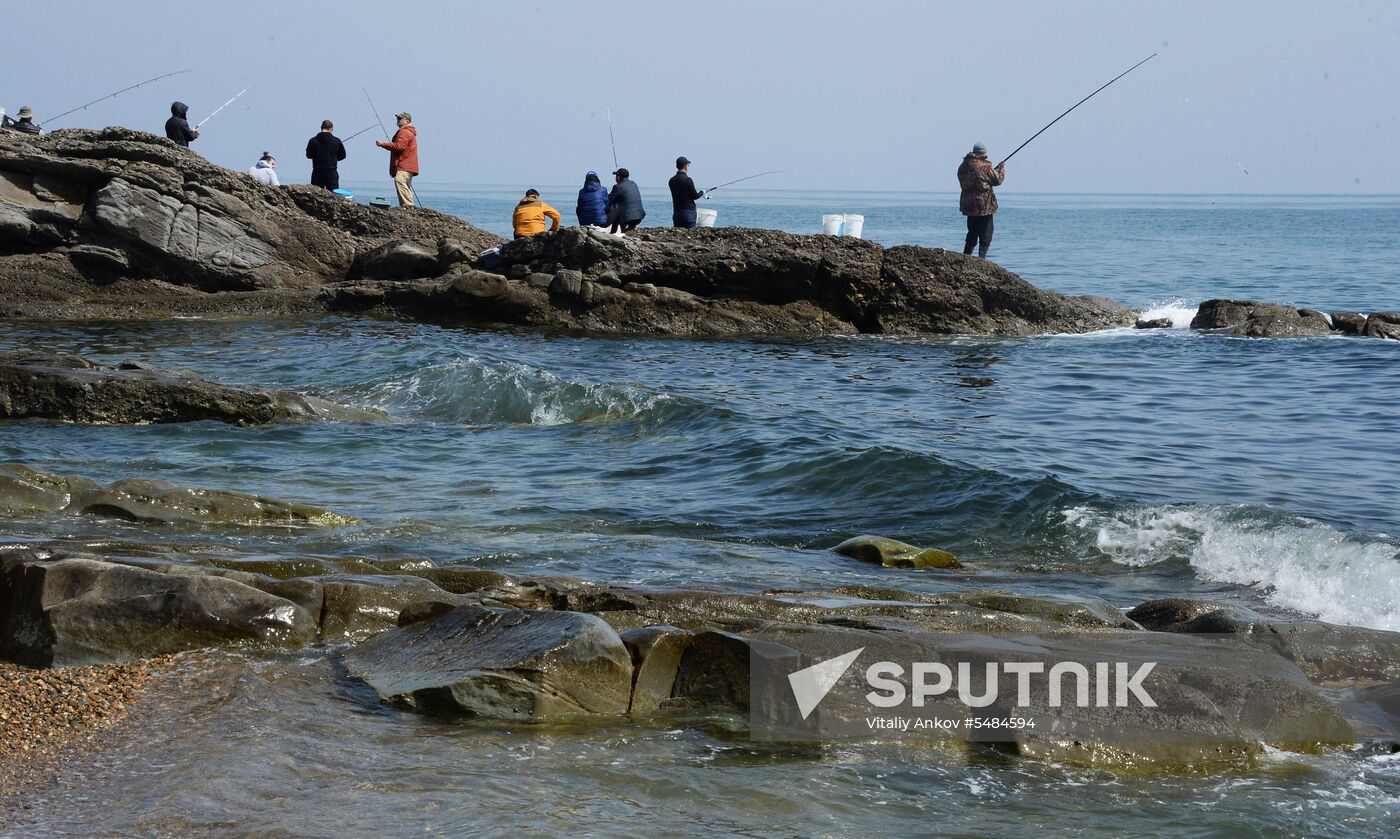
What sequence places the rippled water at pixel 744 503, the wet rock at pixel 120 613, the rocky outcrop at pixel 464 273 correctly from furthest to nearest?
1. the rocky outcrop at pixel 464 273
2. the wet rock at pixel 120 613
3. the rippled water at pixel 744 503

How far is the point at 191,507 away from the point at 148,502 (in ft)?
0.77

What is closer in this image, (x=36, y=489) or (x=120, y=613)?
(x=120, y=613)

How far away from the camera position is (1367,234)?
59.1 meters

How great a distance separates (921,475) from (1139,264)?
3172 cm

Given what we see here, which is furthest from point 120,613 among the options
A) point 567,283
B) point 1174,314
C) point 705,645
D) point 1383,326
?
point 1174,314

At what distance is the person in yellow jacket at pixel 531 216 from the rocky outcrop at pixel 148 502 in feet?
43.8

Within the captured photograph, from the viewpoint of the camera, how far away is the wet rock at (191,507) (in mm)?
7508

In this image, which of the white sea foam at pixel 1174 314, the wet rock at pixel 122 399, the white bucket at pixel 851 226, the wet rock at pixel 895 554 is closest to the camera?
the wet rock at pixel 895 554

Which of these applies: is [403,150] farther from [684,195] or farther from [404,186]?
[684,195]

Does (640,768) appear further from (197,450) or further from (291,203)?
(291,203)

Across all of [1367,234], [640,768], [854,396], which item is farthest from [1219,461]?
[1367,234]

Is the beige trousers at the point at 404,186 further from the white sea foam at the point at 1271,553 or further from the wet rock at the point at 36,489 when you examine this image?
the white sea foam at the point at 1271,553

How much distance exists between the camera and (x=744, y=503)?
9555 mm

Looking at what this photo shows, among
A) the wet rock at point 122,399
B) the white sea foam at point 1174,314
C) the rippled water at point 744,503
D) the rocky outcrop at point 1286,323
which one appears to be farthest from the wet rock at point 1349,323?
the wet rock at point 122,399
